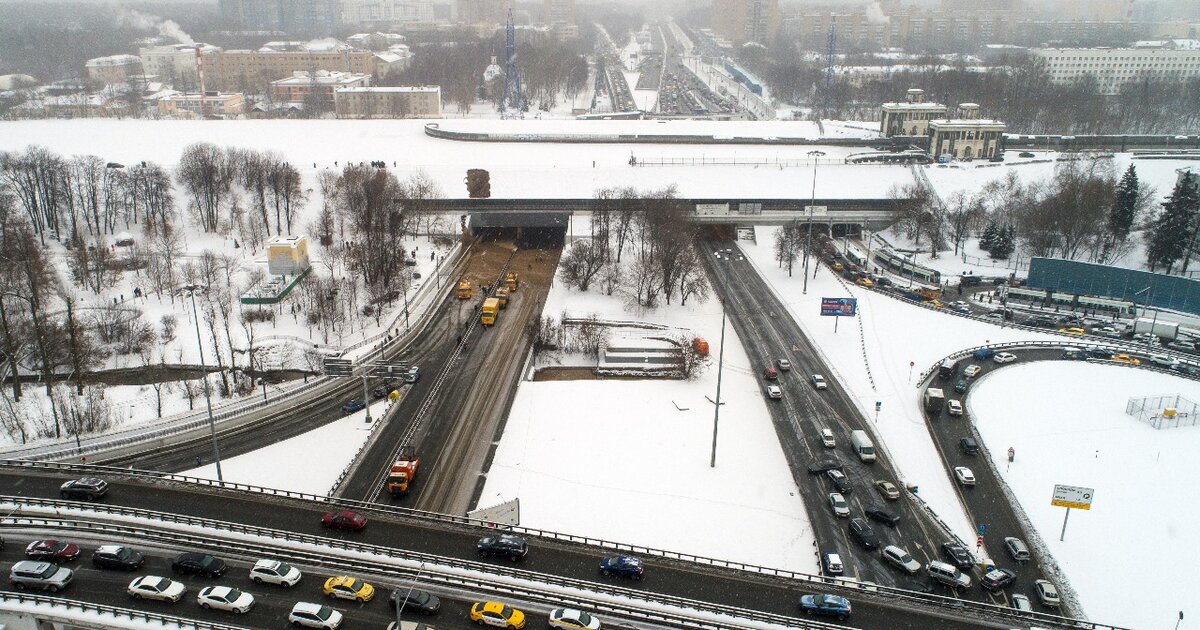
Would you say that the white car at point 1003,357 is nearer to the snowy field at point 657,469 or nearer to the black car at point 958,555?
the snowy field at point 657,469

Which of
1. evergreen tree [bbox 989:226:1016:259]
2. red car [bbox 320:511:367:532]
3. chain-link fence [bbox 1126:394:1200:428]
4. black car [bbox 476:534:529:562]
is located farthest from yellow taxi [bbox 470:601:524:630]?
evergreen tree [bbox 989:226:1016:259]

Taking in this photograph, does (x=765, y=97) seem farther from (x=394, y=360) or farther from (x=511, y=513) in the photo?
(x=511, y=513)

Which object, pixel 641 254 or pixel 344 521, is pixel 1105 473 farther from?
pixel 641 254

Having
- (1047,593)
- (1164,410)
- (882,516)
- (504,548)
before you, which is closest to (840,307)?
(1164,410)

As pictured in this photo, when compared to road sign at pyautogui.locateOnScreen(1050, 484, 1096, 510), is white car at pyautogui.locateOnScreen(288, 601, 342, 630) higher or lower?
higher

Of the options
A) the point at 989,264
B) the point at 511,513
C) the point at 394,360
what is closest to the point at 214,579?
the point at 511,513

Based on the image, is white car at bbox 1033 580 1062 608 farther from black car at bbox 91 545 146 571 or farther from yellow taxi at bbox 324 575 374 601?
black car at bbox 91 545 146 571
